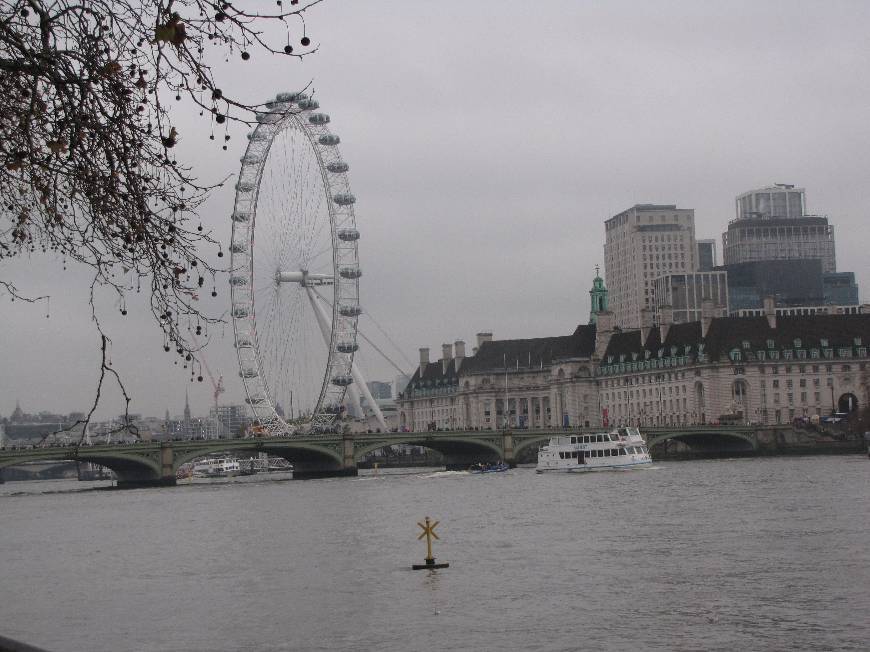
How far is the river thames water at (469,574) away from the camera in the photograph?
28188 mm

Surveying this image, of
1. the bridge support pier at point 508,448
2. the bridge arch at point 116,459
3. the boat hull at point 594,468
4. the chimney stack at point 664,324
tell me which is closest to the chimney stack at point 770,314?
the chimney stack at point 664,324

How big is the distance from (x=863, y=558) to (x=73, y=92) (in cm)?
2965

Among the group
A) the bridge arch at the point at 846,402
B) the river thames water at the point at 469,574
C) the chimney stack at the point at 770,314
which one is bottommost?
the river thames water at the point at 469,574

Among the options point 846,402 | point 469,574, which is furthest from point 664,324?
point 469,574

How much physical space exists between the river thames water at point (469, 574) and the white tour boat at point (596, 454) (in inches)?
1066

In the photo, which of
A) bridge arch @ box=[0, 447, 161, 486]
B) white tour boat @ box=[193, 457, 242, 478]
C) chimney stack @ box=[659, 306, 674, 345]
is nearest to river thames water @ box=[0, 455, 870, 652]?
bridge arch @ box=[0, 447, 161, 486]

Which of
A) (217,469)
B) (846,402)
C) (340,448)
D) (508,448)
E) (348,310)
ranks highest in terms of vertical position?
(348,310)

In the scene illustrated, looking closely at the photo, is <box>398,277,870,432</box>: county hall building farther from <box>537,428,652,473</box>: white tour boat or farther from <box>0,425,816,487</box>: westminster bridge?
<box>537,428,652,473</box>: white tour boat

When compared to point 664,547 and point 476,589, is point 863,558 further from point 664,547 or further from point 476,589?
point 476,589

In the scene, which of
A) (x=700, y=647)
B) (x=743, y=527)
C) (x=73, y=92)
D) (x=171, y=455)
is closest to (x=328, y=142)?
(x=171, y=455)

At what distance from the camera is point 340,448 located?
357ft

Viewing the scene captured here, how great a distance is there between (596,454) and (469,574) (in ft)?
213

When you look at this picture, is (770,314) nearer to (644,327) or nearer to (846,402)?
(846,402)

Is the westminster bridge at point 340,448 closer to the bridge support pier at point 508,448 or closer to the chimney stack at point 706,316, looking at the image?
the bridge support pier at point 508,448
